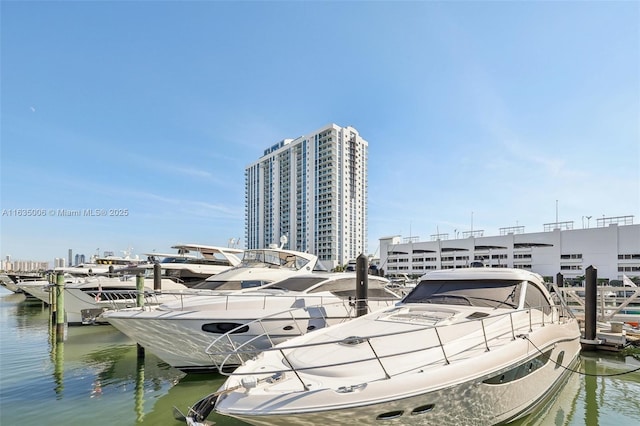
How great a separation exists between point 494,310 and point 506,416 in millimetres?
1464

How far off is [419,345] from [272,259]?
37.4ft

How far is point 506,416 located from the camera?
4930 millimetres

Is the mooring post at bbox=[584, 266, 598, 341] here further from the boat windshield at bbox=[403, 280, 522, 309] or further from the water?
the boat windshield at bbox=[403, 280, 522, 309]

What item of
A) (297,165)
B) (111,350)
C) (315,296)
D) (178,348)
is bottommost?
(111,350)

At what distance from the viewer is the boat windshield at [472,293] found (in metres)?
6.16

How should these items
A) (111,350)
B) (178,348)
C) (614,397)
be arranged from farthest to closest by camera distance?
(111,350) → (178,348) → (614,397)

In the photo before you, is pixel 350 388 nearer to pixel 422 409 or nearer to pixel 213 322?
pixel 422 409

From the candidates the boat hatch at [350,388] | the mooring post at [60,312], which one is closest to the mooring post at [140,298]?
the mooring post at [60,312]

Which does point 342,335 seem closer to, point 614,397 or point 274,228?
point 614,397

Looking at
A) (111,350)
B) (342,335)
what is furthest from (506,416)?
(111,350)

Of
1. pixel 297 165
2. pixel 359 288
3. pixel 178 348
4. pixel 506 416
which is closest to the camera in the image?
pixel 506 416

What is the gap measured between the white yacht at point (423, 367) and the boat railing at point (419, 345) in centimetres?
1

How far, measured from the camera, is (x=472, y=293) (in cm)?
639

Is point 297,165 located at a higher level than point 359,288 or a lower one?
higher
